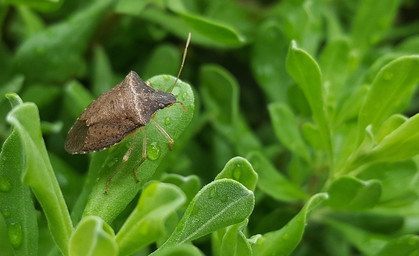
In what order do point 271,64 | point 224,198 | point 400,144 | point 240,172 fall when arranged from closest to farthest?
point 224,198 → point 240,172 → point 400,144 → point 271,64

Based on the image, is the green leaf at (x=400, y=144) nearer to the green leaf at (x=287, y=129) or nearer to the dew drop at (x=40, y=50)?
the green leaf at (x=287, y=129)

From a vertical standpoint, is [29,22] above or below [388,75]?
below

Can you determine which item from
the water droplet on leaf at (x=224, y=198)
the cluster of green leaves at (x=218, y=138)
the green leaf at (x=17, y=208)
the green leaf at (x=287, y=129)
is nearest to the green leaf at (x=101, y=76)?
the cluster of green leaves at (x=218, y=138)

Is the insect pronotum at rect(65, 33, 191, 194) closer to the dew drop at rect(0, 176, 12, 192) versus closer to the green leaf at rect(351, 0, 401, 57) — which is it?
the dew drop at rect(0, 176, 12, 192)

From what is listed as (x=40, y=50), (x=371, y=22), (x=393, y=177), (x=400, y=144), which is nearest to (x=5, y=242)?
(x=40, y=50)

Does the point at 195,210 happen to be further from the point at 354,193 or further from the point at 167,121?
the point at 354,193

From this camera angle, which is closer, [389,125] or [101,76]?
[389,125]

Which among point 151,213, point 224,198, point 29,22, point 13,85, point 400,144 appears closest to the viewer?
point 151,213
